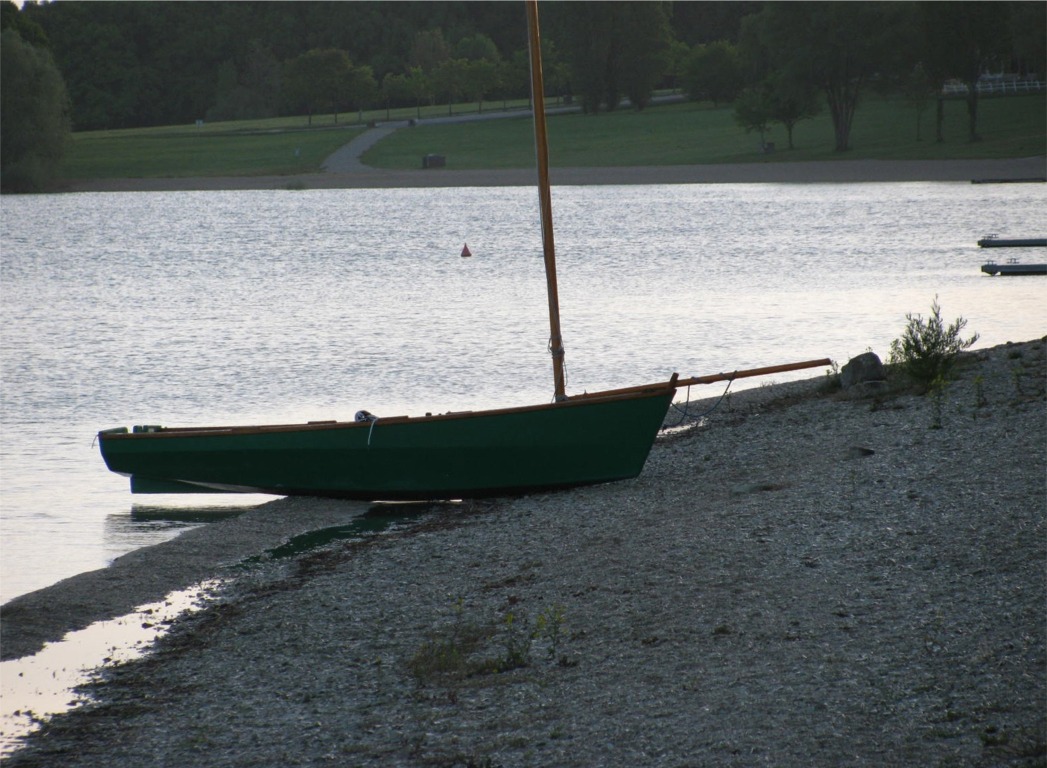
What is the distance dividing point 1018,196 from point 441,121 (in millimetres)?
72276

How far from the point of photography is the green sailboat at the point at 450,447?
1509cm

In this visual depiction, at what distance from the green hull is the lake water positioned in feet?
2.51

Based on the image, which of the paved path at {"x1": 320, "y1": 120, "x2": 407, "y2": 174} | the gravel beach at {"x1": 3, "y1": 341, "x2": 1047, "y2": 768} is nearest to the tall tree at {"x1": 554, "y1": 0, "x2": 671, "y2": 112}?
the paved path at {"x1": 320, "y1": 120, "x2": 407, "y2": 174}

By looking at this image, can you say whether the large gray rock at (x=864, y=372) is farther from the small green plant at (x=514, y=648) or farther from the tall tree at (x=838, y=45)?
the tall tree at (x=838, y=45)

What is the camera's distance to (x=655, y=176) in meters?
96.1

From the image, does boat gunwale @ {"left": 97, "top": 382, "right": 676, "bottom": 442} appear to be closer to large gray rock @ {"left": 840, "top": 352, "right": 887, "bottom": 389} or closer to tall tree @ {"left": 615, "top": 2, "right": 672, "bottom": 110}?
large gray rock @ {"left": 840, "top": 352, "right": 887, "bottom": 389}

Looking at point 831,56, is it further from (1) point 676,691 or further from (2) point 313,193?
Result: (1) point 676,691

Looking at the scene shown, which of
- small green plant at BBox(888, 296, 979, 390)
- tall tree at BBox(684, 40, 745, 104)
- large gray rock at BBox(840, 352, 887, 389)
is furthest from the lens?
tall tree at BBox(684, 40, 745, 104)

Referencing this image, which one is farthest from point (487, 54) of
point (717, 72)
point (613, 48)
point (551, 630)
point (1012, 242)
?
point (551, 630)

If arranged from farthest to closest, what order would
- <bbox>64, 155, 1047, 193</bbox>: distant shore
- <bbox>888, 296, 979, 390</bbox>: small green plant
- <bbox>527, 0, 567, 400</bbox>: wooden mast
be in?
<bbox>64, 155, 1047, 193</bbox>: distant shore → <bbox>888, 296, 979, 390</bbox>: small green plant → <bbox>527, 0, 567, 400</bbox>: wooden mast

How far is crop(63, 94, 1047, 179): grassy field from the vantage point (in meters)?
94.1

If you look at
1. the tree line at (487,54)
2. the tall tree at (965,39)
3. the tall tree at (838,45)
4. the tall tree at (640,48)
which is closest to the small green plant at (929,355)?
the tree line at (487,54)

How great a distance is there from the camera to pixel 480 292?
4266 cm

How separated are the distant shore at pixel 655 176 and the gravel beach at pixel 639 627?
7355 cm
